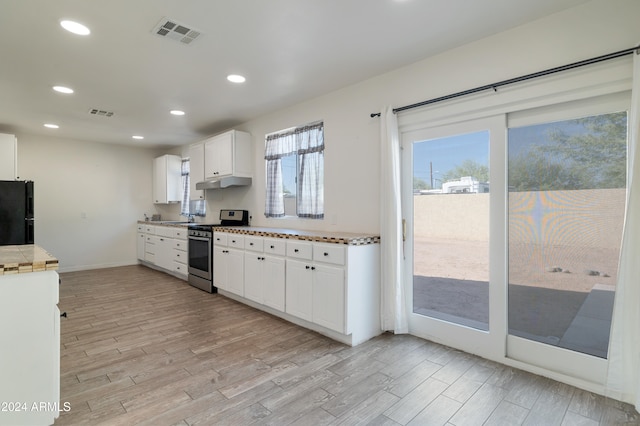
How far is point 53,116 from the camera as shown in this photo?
15.7ft

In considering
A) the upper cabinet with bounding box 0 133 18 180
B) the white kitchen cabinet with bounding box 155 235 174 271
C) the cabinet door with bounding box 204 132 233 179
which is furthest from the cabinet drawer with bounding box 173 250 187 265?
the upper cabinet with bounding box 0 133 18 180

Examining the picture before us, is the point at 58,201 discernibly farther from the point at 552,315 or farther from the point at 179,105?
the point at 552,315

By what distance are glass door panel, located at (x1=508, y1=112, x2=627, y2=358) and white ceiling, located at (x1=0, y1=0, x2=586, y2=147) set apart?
910 millimetres

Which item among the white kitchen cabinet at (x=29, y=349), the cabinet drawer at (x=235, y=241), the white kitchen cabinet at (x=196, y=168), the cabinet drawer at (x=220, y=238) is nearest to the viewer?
the white kitchen cabinet at (x=29, y=349)

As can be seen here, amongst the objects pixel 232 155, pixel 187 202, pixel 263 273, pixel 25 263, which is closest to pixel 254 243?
pixel 263 273

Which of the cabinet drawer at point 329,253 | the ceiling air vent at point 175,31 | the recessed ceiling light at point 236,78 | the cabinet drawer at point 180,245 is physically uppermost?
the recessed ceiling light at point 236,78

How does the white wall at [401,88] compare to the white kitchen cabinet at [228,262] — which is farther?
the white kitchen cabinet at [228,262]

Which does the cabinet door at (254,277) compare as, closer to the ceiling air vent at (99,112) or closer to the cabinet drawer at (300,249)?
the cabinet drawer at (300,249)

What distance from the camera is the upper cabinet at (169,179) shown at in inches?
267

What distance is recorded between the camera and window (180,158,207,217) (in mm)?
6488

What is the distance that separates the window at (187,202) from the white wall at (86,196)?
108 centimetres

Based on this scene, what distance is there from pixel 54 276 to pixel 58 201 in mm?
5587

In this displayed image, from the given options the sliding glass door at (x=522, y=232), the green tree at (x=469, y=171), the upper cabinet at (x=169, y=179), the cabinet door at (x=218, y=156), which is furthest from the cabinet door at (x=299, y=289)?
the upper cabinet at (x=169, y=179)

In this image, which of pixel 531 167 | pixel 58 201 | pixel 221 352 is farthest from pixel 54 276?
pixel 58 201
